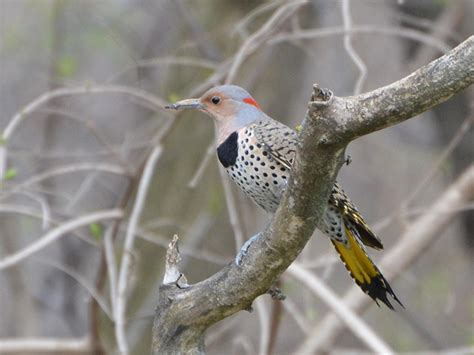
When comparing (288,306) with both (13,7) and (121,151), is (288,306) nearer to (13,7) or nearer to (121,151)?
(121,151)

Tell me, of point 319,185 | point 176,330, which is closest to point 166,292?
point 176,330

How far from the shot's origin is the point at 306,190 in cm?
215

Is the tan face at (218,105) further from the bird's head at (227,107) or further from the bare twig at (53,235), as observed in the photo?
the bare twig at (53,235)

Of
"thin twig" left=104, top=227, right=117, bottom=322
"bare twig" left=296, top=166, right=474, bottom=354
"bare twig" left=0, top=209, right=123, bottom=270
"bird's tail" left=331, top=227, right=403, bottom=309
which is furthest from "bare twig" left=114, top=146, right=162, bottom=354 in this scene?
"bare twig" left=296, top=166, right=474, bottom=354

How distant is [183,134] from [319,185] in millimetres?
3559

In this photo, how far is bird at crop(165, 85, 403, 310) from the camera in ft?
9.97

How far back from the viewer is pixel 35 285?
7.49 meters

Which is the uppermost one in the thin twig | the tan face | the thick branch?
the tan face

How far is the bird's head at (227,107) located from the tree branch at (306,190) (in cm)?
103

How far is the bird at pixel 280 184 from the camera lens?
120 inches

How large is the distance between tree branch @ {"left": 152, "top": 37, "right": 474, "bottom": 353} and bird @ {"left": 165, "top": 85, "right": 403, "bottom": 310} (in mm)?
584

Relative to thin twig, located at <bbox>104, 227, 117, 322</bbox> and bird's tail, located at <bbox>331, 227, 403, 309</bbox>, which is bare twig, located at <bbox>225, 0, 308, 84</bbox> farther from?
bird's tail, located at <bbox>331, 227, 403, 309</bbox>

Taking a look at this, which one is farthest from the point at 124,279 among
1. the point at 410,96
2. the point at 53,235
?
the point at 410,96

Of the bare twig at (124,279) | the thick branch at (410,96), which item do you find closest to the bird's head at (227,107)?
the bare twig at (124,279)
